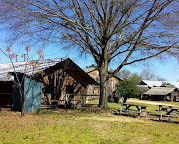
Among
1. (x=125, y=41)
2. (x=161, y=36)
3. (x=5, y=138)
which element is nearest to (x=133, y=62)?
(x=125, y=41)

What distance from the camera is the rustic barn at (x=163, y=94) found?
186 ft

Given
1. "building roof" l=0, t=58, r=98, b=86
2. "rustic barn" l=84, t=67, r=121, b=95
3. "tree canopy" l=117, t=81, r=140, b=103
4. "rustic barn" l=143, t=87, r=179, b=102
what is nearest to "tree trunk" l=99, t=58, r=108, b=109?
"building roof" l=0, t=58, r=98, b=86

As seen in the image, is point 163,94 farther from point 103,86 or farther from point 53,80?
point 53,80

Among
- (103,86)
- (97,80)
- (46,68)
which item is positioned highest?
(97,80)

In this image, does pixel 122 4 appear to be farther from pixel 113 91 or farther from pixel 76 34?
pixel 113 91

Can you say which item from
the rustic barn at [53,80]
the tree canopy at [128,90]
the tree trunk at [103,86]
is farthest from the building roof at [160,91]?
the tree trunk at [103,86]

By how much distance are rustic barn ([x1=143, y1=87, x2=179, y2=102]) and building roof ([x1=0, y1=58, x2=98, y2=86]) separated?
3971 cm

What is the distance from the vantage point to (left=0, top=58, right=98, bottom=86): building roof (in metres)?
14.9

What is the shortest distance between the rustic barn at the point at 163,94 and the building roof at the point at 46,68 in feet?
130

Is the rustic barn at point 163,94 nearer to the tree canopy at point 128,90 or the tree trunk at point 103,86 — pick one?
the tree canopy at point 128,90

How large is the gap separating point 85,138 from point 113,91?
34999mm

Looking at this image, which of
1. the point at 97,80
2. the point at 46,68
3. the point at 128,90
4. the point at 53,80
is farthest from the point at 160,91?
the point at 46,68

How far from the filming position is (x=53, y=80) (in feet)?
64.5

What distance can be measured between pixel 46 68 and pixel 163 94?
47.0 meters
